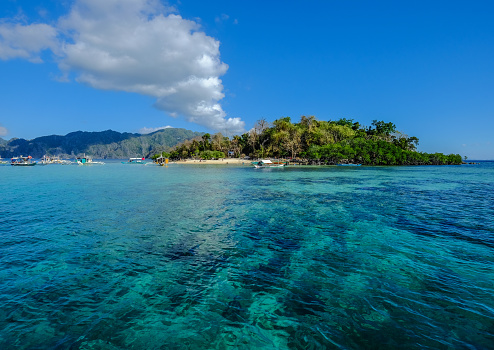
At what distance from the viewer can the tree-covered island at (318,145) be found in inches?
4488

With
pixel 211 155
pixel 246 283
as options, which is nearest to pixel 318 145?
pixel 211 155

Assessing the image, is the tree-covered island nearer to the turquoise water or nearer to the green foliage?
the green foliage

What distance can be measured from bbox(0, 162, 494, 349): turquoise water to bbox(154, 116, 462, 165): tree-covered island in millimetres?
97527

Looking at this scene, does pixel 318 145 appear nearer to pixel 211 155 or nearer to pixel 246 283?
pixel 211 155

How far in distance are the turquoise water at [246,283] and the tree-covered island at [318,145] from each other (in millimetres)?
97527

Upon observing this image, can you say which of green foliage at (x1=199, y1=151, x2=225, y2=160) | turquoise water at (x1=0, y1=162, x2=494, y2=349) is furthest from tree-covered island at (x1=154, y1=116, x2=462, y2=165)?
turquoise water at (x1=0, y1=162, x2=494, y2=349)

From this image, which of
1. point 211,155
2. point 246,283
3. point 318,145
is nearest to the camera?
point 246,283

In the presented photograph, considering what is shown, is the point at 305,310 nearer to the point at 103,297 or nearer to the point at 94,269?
the point at 103,297

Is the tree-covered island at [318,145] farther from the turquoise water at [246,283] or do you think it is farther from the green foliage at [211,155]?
the turquoise water at [246,283]

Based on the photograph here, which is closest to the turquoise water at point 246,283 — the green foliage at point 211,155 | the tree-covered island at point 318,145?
the tree-covered island at point 318,145

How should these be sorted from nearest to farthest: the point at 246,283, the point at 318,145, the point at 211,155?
the point at 246,283, the point at 318,145, the point at 211,155

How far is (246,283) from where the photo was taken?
343 inches

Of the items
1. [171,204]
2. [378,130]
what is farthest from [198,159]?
[171,204]

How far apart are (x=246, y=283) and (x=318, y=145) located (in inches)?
4700
